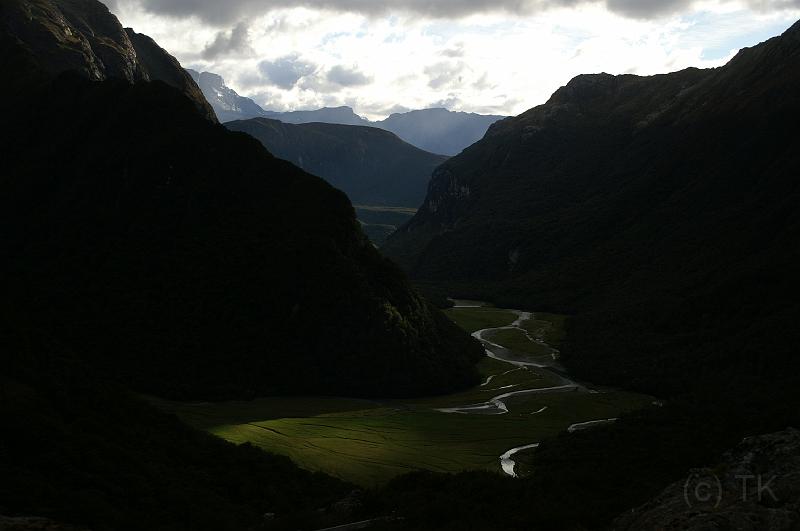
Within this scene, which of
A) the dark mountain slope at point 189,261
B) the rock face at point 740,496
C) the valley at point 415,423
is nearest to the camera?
the rock face at point 740,496

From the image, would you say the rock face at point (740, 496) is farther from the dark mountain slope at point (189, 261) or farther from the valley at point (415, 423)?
the dark mountain slope at point (189, 261)

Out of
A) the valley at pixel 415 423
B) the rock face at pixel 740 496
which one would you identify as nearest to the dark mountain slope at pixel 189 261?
the valley at pixel 415 423

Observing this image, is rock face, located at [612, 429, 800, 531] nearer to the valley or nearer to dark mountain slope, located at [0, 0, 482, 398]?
the valley

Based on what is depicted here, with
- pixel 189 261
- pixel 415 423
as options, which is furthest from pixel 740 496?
pixel 189 261

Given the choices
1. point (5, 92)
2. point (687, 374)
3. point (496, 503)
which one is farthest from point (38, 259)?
point (687, 374)

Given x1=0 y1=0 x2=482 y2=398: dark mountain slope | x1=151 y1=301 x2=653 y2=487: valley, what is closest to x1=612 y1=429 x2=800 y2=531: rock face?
x1=151 y1=301 x2=653 y2=487: valley

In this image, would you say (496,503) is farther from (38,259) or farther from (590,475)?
(38,259)

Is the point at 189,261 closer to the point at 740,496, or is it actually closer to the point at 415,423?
the point at 415,423
